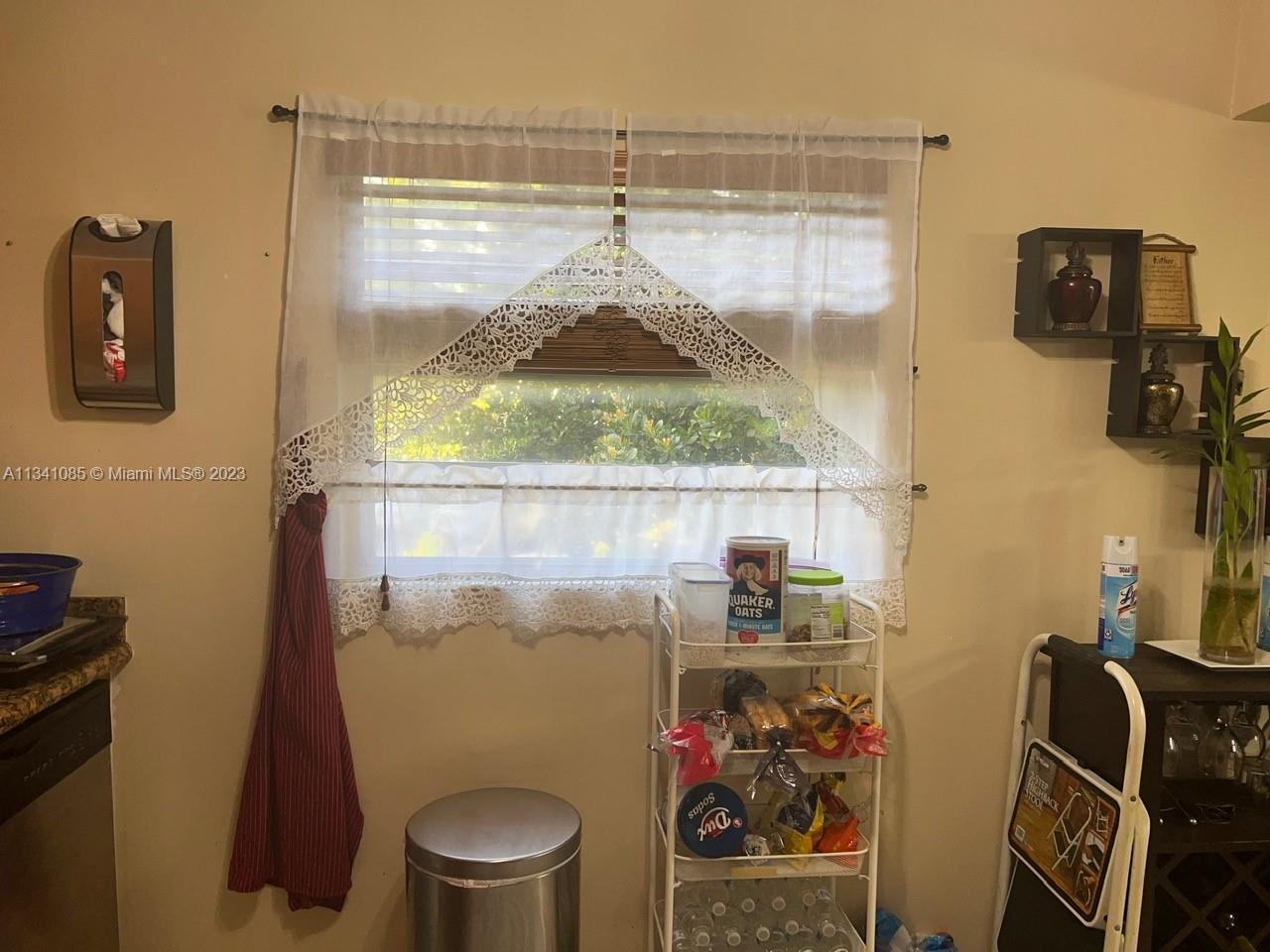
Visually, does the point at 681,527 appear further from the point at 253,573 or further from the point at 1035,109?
the point at 1035,109

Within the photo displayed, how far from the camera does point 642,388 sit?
80.5 inches

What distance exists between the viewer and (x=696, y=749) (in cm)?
171

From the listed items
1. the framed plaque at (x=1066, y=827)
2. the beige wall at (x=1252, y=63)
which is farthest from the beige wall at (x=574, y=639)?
the framed plaque at (x=1066, y=827)

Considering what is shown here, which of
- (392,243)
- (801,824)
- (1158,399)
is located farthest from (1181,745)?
(392,243)

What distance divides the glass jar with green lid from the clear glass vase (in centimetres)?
77

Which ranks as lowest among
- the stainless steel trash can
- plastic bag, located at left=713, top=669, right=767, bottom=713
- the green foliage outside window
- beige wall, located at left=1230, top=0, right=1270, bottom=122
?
the stainless steel trash can

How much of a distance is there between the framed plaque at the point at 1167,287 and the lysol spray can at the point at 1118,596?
0.52 m

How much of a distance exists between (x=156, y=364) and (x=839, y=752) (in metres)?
1.56

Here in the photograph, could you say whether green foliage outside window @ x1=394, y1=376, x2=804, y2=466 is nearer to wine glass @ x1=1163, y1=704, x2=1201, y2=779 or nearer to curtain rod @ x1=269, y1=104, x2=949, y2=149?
curtain rod @ x1=269, y1=104, x2=949, y2=149

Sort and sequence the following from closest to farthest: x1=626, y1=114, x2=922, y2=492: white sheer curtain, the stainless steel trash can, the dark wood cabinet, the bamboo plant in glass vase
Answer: the stainless steel trash can
the dark wood cabinet
the bamboo plant in glass vase
x1=626, y1=114, x2=922, y2=492: white sheer curtain

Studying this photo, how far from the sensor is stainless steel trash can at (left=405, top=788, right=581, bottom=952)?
1.64m

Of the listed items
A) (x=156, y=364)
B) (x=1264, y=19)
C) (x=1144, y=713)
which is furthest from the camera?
(x=1264, y=19)

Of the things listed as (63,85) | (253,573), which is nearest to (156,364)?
(253,573)

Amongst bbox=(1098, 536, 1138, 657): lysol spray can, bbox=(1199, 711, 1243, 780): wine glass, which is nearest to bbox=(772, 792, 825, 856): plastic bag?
bbox=(1098, 536, 1138, 657): lysol spray can
